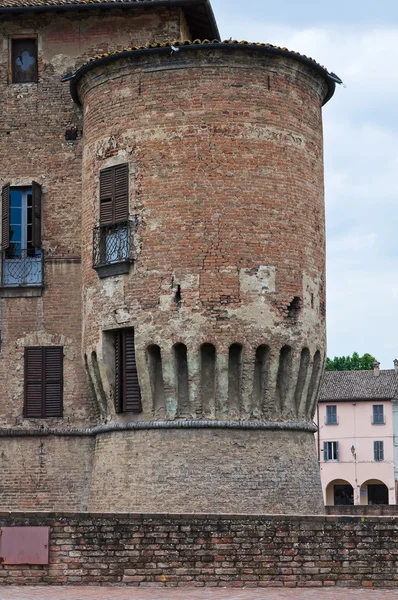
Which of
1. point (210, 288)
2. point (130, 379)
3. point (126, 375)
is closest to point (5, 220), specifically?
point (126, 375)

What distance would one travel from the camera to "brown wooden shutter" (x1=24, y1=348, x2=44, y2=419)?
27781mm

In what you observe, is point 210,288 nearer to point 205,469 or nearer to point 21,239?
point 205,469

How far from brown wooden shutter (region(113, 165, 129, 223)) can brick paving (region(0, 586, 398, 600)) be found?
1047 cm

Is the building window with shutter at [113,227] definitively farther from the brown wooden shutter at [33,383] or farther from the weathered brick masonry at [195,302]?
the brown wooden shutter at [33,383]

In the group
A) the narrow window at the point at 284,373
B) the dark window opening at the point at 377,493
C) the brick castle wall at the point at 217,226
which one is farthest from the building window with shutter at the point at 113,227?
the dark window opening at the point at 377,493

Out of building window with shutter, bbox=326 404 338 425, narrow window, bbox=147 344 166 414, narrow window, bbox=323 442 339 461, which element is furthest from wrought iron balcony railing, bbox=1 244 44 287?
narrow window, bbox=323 442 339 461

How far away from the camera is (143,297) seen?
25.2 metres

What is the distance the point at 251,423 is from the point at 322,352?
3.00 m

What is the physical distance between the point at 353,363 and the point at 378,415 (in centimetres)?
2024

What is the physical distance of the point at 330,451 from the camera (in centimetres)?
7825

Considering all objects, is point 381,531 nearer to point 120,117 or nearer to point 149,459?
point 149,459

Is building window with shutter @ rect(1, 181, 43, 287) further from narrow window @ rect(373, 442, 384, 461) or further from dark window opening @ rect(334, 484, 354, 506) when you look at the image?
dark window opening @ rect(334, 484, 354, 506)

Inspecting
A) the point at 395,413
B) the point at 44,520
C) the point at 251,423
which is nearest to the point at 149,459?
the point at 251,423

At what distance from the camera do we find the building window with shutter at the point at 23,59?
29484mm
